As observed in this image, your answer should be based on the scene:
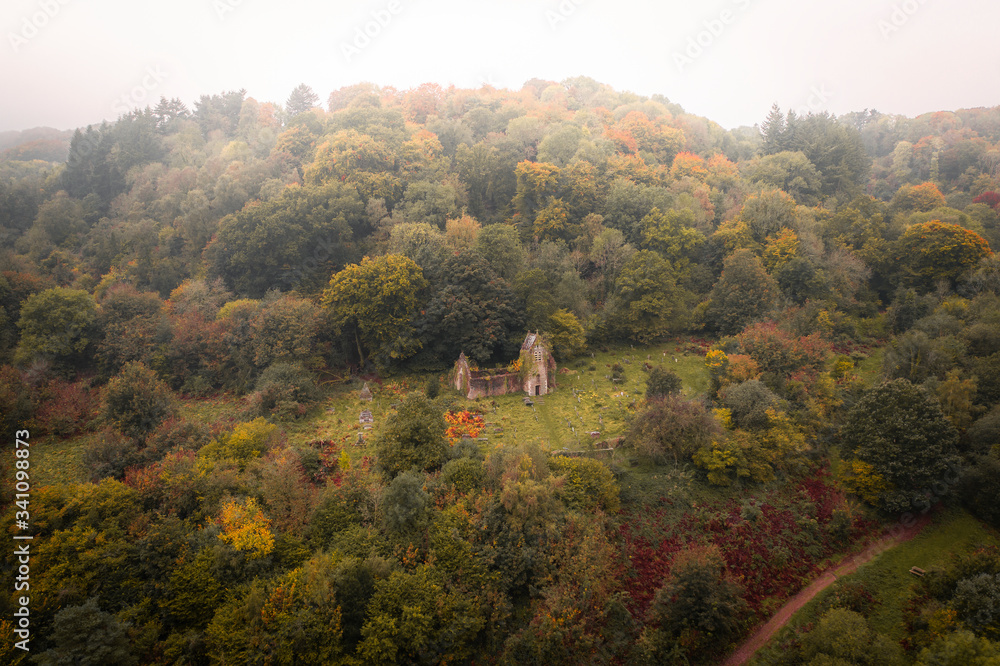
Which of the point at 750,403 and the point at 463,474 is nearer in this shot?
the point at 463,474

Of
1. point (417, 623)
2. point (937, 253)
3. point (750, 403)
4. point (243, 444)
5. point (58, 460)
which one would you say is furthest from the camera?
point (937, 253)

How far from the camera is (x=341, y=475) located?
24297 millimetres

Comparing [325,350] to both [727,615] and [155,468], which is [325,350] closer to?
[155,468]

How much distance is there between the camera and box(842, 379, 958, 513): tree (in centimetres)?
2223

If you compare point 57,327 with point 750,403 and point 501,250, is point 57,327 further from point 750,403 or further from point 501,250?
point 750,403

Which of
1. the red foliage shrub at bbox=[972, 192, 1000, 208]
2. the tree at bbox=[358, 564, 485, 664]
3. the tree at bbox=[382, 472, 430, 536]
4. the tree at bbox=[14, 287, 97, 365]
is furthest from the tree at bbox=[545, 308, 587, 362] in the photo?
the red foliage shrub at bbox=[972, 192, 1000, 208]

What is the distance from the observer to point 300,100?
246 ft

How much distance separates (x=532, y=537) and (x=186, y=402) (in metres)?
26.9

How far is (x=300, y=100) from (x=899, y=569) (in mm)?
85033

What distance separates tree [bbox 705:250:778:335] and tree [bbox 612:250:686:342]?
3058 mm

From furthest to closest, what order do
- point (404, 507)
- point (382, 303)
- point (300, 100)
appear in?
point (300, 100) → point (382, 303) → point (404, 507)

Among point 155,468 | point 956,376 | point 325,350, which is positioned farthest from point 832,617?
point 325,350

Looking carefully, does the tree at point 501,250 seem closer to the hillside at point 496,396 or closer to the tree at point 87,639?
the hillside at point 496,396

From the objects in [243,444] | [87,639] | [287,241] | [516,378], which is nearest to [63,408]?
[243,444]
